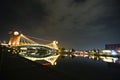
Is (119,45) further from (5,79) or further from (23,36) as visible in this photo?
(5,79)

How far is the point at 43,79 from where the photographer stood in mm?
16766

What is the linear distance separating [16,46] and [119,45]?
11895cm

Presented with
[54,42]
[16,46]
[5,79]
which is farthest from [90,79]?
[54,42]

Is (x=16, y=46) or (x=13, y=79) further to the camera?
(x=16, y=46)

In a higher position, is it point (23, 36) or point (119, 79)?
point (23, 36)

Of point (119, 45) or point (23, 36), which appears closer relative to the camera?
point (23, 36)

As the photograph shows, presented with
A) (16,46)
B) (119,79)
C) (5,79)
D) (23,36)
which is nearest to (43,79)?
(5,79)

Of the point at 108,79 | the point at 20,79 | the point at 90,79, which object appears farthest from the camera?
the point at 108,79

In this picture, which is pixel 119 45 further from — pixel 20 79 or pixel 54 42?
pixel 20 79

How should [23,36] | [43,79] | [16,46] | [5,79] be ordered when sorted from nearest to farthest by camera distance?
[5,79], [43,79], [16,46], [23,36]

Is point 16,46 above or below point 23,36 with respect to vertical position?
below

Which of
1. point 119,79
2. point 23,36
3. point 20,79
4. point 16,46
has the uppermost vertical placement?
point 23,36

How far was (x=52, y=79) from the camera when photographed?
1736 cm

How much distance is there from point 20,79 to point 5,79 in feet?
4.65
